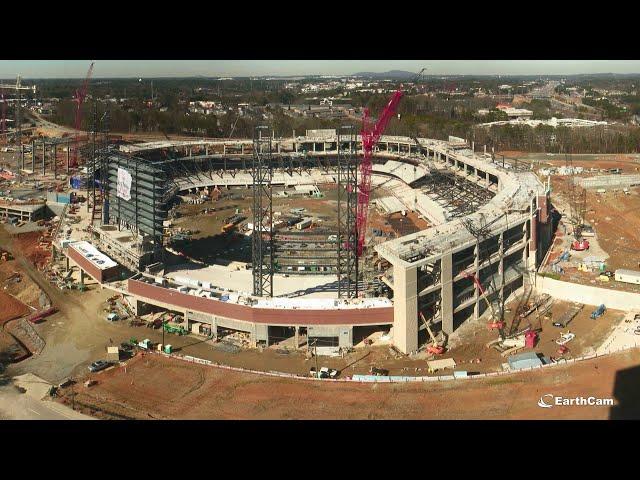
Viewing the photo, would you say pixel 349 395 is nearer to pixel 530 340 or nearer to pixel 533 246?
pixel 530 340

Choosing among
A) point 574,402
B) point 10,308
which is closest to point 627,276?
point 574,402

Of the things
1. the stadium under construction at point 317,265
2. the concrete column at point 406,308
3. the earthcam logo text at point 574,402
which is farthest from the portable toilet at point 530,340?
the earthcam logo text at point 574,402

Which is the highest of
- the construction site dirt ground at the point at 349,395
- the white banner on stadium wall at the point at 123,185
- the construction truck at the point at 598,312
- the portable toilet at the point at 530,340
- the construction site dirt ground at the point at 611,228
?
the white banner on stadium wall at the point at 123,185

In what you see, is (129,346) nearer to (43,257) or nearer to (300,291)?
(300,291)

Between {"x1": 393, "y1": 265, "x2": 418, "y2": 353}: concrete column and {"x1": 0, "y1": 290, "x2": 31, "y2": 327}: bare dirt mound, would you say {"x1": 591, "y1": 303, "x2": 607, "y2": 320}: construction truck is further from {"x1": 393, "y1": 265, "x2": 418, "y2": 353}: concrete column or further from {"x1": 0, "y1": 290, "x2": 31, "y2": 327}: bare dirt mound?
{"x1": 0, "y1": 290, "x2": 31, "y2": 327}: bare dirt mound

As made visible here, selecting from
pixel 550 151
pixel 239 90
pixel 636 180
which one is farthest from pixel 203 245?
pixel 239 90

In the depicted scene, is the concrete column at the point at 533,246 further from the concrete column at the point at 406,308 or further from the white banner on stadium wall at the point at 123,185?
the white banner on stadium wall at the point at 123,185

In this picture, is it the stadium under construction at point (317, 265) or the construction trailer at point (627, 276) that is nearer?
the stadium under construction at point (317, 265)
